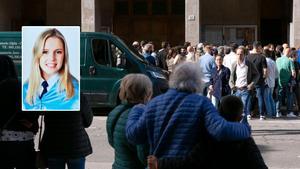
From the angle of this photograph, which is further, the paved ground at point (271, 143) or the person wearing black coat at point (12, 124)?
the paved ground at point (271, 143)

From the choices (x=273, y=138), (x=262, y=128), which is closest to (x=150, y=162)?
(x=273, y=138)

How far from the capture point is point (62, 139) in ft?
19.3

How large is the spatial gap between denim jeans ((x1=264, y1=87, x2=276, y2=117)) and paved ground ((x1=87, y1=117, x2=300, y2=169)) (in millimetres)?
365

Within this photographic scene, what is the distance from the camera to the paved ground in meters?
10.3

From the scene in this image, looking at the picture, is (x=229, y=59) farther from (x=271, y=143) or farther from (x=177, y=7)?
(x=177, y=7)

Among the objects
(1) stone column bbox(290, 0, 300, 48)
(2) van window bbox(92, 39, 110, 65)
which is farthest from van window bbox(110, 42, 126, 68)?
(1) stone column bbox(290, 0, 300, 48)

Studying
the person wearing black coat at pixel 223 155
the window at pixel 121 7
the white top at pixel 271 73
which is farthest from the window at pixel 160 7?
the person wearing black coat at pixel 223 155

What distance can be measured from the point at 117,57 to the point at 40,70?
446 inches

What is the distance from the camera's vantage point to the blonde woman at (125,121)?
5.26 meters

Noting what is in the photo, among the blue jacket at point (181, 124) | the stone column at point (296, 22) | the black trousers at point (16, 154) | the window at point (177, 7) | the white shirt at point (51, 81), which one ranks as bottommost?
the black trousers at point (16, 154)

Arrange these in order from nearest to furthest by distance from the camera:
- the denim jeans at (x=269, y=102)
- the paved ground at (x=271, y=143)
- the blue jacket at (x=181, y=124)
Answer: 1. the blue jacket at (x=181, y=124)
2. the paved ground at (x=271, y=143)
3. the denim jeans at (x=269, y=102)

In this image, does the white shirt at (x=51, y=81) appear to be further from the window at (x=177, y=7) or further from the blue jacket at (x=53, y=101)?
the window at (x=177, y=7)

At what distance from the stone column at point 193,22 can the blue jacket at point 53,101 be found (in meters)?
21.4

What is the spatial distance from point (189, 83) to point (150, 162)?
24.5 inches
